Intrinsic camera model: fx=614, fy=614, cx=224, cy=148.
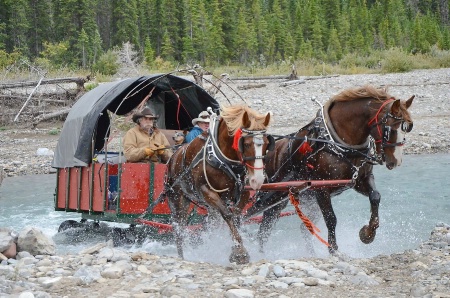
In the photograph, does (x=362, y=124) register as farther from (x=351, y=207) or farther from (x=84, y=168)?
(x=351, y=207)

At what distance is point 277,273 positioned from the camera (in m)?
5.70

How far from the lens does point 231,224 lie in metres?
6.68

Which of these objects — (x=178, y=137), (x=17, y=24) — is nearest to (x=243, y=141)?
(x=178, y=137)

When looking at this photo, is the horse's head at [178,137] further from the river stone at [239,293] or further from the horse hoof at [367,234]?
the river stone at [239,293]

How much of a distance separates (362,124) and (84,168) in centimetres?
454

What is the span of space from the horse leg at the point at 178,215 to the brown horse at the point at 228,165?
47 millimetres

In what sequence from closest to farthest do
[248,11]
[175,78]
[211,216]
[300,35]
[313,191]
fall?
[313,191]
[211,216]
[175,78]
[300,35]
[248,11]

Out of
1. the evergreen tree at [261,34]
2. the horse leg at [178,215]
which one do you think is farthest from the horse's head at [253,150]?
the evergreen tree at [261,34]

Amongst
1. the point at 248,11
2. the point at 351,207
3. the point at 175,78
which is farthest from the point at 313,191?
the point at 248,11

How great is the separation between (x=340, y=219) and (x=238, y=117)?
16.8 feet

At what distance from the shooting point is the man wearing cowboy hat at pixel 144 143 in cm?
900

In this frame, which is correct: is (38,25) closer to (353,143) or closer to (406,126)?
(353,143)

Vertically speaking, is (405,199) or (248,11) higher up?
(248,11)

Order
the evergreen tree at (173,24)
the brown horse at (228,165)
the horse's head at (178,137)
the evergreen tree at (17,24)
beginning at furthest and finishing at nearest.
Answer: the evergreen tree at (173,24), the evergreen tree at (17,24), the horse's head at (178,137), the brown horse at (228,165)
